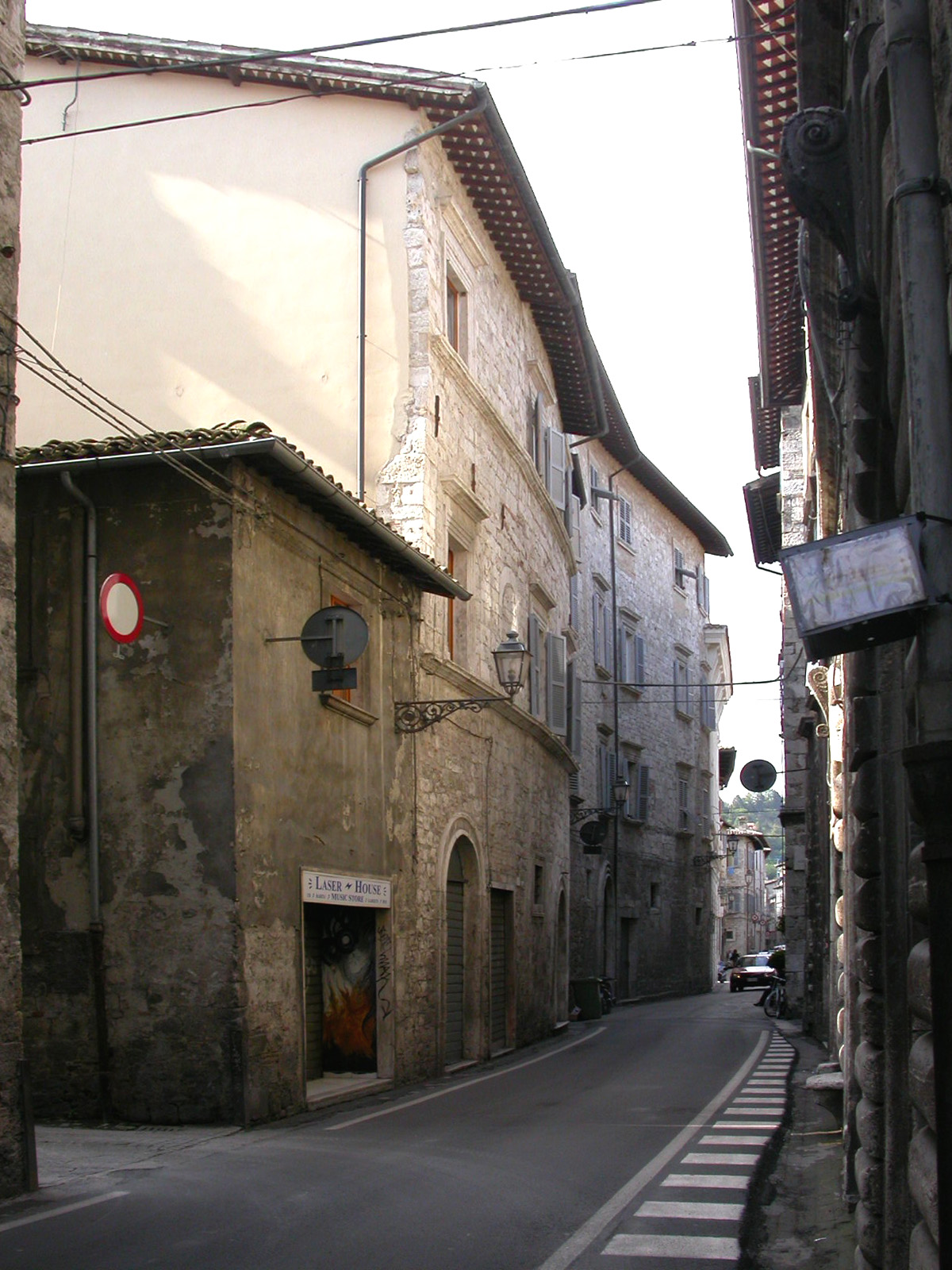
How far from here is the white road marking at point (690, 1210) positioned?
25.5 feet

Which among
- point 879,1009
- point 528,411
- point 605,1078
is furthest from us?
point 528,411

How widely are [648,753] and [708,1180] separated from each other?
32.8m

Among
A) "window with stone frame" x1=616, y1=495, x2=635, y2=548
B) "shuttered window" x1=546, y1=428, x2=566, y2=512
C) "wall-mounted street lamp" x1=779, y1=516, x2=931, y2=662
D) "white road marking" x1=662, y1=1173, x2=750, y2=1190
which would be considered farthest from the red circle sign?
"window with stone frame" x1=616, y1=495, x2=635, y2=548

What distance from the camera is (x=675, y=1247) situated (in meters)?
6.98

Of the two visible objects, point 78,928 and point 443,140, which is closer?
point 78,928

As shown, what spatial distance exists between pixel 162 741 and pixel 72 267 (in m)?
8.26

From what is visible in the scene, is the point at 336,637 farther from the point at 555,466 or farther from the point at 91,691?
the point at 555,466

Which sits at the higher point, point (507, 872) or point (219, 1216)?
point (507, 872)

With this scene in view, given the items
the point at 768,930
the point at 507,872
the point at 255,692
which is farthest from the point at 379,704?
the point at 768,930

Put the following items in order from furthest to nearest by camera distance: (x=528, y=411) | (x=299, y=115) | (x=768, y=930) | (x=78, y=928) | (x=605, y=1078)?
(x=768, y=930)
(x=528, y=411)
(x=299, y=115)
(x=605, y=1078)
(x=78, y=928)

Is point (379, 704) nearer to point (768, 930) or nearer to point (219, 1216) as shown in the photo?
point (219, 1216)

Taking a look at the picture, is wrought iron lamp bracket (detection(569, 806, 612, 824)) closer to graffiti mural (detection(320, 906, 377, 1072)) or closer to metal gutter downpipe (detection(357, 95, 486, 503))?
metal gutter downpipe (detection(357, 95, 486, 503))

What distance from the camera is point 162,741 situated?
12430 mm

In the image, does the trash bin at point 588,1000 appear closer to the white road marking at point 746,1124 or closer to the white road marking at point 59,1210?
the white road marking at point 746,1124
